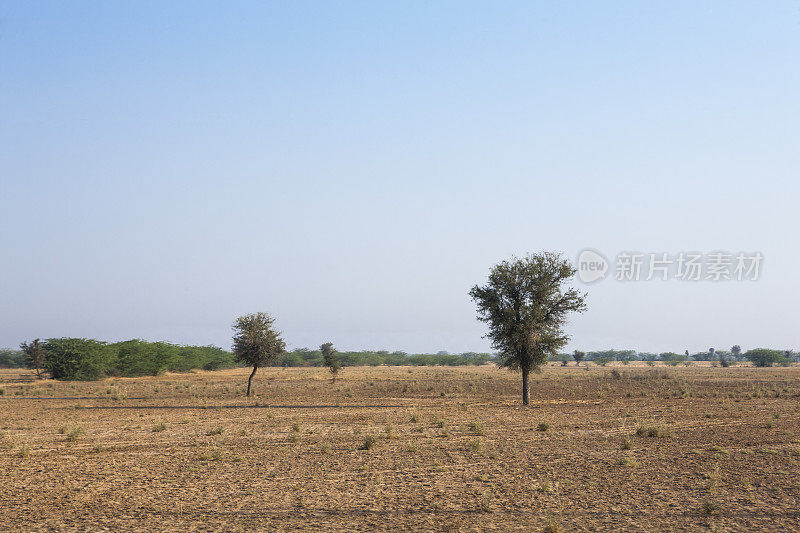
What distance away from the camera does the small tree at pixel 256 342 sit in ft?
152

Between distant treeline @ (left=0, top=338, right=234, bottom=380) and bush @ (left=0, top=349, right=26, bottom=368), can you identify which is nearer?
distant treeline @ (left=0, top=338, right=234, bottom=380)

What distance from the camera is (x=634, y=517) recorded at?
41.7ft

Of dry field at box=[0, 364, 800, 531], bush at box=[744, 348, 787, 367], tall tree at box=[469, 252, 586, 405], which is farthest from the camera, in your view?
bush at box=[744, 348, 787, 367]

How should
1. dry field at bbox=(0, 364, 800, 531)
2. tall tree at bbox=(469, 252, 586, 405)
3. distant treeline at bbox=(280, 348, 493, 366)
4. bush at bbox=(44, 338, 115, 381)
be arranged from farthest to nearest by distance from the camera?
distant treeline at bbox=(280, 348, 493, 366) → bush at bbox=(44, 338, 115, 381) → tall tree at bbox=(469, 252, 586, 405) → dry field at bbox=(0, 364, 800, 531)

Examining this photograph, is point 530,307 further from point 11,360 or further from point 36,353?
point 11,360

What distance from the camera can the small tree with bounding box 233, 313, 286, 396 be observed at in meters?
46.4

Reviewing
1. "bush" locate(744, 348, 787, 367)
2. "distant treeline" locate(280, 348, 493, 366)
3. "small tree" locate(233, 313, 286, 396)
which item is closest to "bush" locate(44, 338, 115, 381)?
"small tree" locate(233, 313, 286, 396)

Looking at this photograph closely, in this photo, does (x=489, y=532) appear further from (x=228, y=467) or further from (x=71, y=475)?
(x=71, y=475)

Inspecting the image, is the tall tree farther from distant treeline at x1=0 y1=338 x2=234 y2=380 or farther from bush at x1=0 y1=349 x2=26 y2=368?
bush at x1=0 y1=349 x2=26 y2=368

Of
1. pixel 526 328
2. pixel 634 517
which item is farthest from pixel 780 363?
pixel 634 517

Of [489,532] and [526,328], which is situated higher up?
[526,328]

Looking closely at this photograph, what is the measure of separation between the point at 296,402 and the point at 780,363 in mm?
153770

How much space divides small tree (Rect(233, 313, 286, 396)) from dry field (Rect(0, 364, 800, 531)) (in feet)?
40.6

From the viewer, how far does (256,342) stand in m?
46.3
